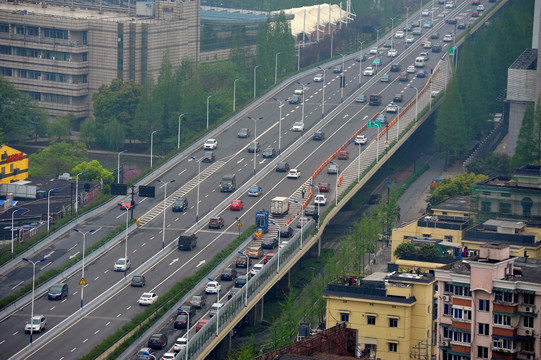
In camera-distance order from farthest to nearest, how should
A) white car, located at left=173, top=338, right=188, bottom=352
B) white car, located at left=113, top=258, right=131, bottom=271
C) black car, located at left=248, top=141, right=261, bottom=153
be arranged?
black car, located at left=248, top=141, right=261, bottom=153
white car, located at left=113, top=258, right=131, bottom=271
white car, located at left=173, top=338, right=188, bottom=352

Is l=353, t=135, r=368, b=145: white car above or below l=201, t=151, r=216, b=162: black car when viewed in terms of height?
above

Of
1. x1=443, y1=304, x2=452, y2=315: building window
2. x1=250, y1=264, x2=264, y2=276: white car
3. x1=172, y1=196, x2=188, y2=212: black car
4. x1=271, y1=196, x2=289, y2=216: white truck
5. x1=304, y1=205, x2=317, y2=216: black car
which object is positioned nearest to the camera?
x1=443, y1=304, x2=452, y2=315: building window

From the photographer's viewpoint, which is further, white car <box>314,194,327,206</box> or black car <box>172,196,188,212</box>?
white car <box>314,194,327,206</box>

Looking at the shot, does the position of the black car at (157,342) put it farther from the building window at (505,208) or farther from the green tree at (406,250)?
the building window at (505,208)

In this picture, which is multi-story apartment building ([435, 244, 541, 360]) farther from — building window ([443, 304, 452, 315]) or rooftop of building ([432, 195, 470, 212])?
rooftop of building ([432, 195, 470, 212])

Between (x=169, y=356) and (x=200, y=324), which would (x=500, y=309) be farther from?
(x=200, y=324)

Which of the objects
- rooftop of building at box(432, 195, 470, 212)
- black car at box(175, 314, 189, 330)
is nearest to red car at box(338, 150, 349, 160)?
rooftop of building at box(432, 195, 470, 212)
